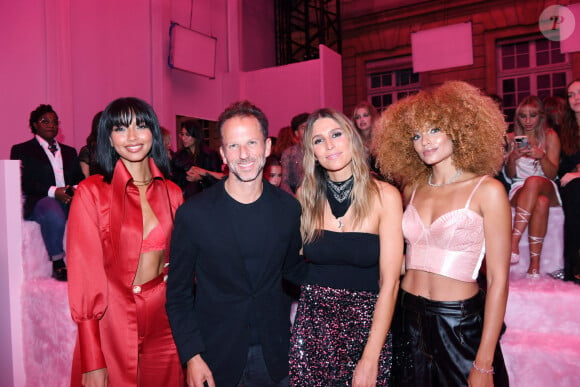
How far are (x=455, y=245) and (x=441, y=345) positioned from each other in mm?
453

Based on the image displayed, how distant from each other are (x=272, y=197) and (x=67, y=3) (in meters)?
6.67

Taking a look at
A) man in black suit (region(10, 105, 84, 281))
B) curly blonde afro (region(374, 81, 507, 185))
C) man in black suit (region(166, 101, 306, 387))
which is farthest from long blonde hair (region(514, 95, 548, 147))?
man in black suit (region(10, 105, 84, 281))

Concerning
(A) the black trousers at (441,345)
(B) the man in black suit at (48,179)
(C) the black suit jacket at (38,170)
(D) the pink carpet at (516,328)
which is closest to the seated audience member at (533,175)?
(D) the pink carpet at (516,328)

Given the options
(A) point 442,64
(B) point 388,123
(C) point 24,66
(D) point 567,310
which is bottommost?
(D) point 567,310

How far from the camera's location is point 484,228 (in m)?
1.92

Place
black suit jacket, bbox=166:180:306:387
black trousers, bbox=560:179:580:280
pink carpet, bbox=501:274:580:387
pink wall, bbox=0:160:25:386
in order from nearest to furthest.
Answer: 1. black suit jacket, bbox=166:180:306:387
2. pink carpet, bbox=501:274:580:387
3. black trousers, bbox=560:179:580:280
4. pink wall, bbox=0:160:25:386

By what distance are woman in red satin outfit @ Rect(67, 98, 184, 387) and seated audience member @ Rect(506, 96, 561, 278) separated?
291 centimetres

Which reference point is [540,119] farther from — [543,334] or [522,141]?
[543,334]

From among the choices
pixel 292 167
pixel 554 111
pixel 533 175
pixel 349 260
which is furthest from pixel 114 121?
pixel 554 111

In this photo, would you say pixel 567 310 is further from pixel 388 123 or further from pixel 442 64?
pixel 442 64

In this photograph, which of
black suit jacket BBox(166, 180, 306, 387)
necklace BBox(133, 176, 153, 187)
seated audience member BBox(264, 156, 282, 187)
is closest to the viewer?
black suit jacket BBox(166, 180, 306, 387)

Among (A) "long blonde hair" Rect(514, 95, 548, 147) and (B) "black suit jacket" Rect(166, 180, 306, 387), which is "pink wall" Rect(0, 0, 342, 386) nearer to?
(B) "black suit jacket" Rect(166, 180, 306, 387)

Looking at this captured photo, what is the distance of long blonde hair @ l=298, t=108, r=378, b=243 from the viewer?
2021mm

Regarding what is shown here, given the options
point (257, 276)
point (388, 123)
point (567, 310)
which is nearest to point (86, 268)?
point (257, 276)
